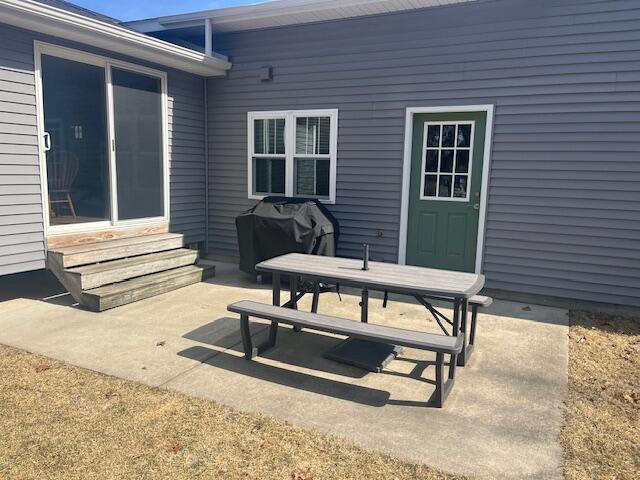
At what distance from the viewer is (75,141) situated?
17.2 feet

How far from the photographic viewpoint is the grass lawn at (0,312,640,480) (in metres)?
2.20

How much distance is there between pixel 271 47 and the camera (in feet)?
21.2

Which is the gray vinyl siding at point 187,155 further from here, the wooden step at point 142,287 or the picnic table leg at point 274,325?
the picnic table leg at point 274,325

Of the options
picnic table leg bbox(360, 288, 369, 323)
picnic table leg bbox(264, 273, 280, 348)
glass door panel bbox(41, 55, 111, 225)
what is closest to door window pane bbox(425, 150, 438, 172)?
picnic table leg bbox(360, 288, 369, 323)

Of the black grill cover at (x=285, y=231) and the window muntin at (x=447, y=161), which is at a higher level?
the window muntin at (x=447, y=161)

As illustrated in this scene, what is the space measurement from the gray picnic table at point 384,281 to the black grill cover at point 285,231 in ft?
4.42

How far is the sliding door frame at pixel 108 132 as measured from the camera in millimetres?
4766

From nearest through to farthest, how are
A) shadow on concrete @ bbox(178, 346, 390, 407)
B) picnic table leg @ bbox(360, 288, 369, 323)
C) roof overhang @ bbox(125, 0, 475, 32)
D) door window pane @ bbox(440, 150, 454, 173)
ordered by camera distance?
shadow on concrete @ bbox(178, 346, 390, 407)
picnic table leg @ bbox(360, 288, 369, 323)
roof overhang @ bbox(125, 0, 475, 32)
door window pane @ bbox(440, 150, 454, 173)

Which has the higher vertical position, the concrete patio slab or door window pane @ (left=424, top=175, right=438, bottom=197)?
door window pane @ (left=424, top=175, right=438, bottom=197)

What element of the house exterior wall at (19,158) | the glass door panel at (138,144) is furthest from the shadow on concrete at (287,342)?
the glass door panel at (138,144)

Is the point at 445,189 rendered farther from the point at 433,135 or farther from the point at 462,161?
the point at 433,135

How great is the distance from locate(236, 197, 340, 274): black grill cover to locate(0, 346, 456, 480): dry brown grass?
2812 millimetres

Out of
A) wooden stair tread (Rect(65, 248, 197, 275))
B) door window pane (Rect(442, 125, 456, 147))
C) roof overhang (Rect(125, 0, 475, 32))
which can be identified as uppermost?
roof overhang (Rect(125, 0, 475, 32))

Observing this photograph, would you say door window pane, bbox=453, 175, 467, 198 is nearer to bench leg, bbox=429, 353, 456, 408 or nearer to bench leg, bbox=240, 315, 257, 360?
bench leg, bbox=429, 353, 456, 408
